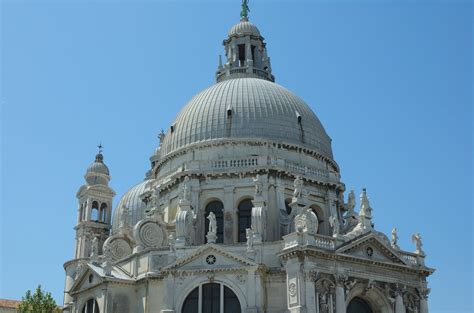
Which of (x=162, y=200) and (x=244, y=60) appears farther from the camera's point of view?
(x=244, y=60)

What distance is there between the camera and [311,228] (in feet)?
139

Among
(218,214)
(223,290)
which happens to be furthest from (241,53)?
(223,290)

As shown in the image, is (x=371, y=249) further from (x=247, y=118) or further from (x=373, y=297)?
(x=247, y=118)

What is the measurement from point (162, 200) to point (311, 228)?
1478 cm

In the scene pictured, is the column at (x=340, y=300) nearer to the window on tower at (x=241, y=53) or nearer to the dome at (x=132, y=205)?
the dome at (x=132, y=205)

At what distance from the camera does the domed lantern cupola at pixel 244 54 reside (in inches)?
2356

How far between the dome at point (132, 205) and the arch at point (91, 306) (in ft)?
57.0

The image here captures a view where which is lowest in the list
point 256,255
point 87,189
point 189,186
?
point 256,255

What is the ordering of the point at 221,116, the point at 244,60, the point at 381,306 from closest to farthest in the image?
the point at 381,306 < the point at 221,116 < the point at 244,60

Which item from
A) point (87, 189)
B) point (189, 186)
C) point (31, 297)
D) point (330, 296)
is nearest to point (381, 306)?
point (330, 296)

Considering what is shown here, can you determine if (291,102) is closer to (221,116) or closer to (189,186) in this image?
(221,116)

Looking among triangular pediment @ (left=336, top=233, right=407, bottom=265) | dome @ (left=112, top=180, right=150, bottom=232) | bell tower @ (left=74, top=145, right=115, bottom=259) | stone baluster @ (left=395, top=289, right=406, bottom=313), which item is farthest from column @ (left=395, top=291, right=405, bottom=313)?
bell tower @ (left=74, top=145, right=115, bottom=259)

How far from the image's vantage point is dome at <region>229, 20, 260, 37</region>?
61.4m

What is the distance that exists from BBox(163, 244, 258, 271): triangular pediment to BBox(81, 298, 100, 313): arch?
573 centimetres
